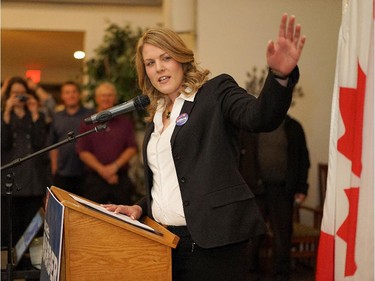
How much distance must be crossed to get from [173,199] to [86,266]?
1.21 ft

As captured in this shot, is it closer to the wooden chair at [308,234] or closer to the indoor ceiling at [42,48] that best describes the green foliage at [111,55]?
the indoor ceiling at [42,48]

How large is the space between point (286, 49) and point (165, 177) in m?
0.64

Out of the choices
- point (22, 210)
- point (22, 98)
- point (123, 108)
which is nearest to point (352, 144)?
point (123, 108)

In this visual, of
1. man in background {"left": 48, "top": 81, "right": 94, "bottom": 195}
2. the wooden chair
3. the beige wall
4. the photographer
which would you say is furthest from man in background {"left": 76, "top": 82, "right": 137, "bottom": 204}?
the wooden chair

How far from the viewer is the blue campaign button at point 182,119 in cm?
211

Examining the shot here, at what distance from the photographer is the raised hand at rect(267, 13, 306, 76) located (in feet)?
5.66

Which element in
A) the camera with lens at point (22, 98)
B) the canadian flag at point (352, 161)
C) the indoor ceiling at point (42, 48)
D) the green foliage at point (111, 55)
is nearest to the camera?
the canadian flag at point (352, 161)

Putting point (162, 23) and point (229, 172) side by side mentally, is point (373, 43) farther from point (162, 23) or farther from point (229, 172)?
point (162, 23)

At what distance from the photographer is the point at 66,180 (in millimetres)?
5477

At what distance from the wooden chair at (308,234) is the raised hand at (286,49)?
12.2 feet

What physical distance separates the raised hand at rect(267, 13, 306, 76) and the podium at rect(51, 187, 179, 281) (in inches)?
24.2

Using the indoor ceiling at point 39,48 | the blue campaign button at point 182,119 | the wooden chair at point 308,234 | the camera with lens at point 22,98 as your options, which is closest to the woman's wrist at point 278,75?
the blue campaign button at point 182,119

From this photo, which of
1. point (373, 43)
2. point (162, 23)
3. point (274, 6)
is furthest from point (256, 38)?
point (373, 43)

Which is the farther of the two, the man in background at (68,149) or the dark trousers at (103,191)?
the man in background at (68,149)
